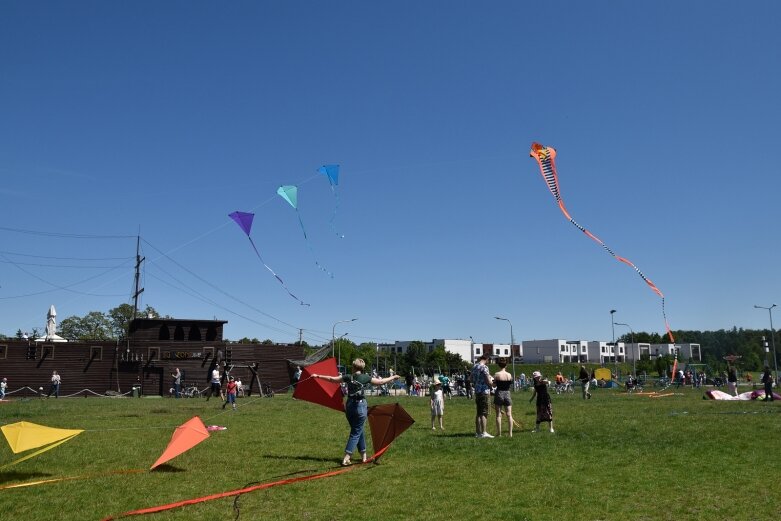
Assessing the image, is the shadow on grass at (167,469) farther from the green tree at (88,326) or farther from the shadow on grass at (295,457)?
the green tree at (88,326)

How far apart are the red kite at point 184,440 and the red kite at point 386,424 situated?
2999 millimetres

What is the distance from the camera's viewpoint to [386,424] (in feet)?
36.3

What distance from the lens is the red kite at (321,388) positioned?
11875 millimetres

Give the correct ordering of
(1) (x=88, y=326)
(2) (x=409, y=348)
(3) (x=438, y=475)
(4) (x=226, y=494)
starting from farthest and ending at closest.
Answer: (2) (x=409, y=348) < (1) (x=88, y=326) < (3) (x=438, y=475) < (4) (x=226, y=494)

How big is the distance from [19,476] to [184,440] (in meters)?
2.47

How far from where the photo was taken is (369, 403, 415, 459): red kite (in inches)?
430

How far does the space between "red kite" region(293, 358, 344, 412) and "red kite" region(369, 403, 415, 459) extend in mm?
961

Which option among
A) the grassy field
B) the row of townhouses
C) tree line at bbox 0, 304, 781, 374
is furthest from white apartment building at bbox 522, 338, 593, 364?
A: the grassy field

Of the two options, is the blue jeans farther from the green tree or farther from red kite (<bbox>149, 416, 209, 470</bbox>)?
the green tree

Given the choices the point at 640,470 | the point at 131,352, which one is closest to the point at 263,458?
the point at 640,470

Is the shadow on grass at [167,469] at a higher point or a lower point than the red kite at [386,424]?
lower

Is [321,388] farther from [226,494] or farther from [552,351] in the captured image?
[552,351]

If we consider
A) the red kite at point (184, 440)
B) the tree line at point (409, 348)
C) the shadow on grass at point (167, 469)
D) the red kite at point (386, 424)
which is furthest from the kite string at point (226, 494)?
the tree line at point (409, 348)

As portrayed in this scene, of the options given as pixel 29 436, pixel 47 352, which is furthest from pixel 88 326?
pixel 29 436
